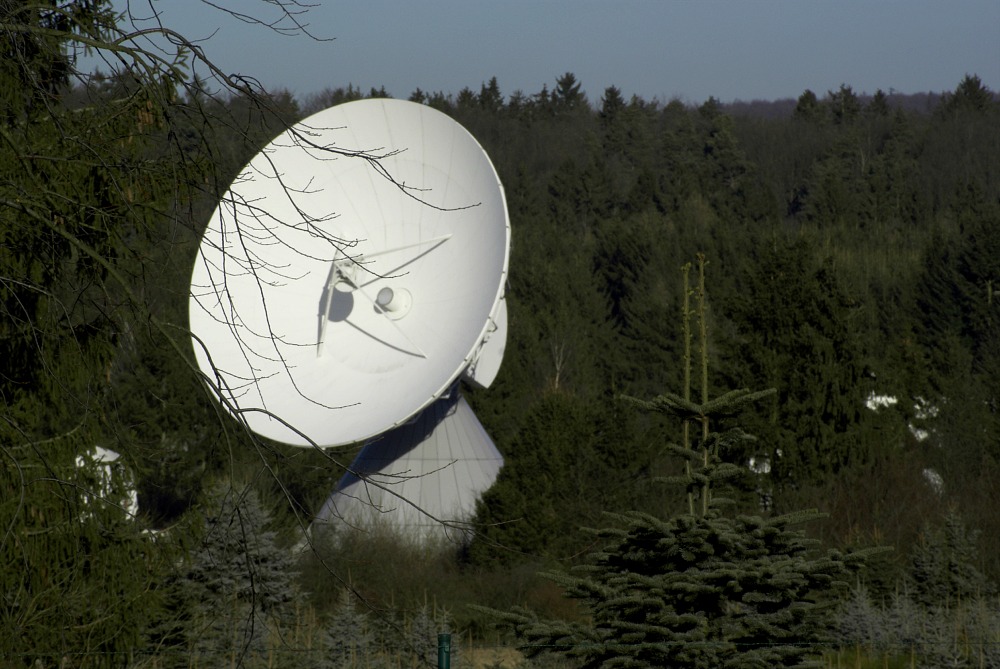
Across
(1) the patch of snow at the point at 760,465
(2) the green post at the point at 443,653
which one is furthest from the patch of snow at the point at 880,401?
(2) the green post at the point at 443,653

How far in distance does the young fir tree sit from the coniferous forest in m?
0.03

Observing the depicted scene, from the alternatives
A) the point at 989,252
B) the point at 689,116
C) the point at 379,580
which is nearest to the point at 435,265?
the point at 379,580

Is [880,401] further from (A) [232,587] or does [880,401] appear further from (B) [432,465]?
(A) [232,587]

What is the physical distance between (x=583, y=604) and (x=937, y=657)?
6.06m

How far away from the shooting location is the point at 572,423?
25859 mm

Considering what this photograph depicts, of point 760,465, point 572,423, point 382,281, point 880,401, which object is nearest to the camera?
point 382,281

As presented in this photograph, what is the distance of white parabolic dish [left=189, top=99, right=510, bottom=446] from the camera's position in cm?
1920

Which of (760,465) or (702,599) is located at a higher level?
(760,465)

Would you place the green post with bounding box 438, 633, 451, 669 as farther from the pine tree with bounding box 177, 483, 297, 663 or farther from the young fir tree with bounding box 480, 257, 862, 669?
the pine tree with bounding box 177, 483, 297, 663

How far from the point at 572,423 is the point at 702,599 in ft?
55.0

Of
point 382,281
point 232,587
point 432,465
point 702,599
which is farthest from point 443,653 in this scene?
point 432,465

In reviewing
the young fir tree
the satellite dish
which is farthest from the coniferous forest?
the satellite dish

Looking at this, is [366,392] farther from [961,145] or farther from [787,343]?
→ [961,145]

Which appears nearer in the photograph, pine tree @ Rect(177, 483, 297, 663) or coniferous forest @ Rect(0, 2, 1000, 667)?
coniferous forest @ Rect(0, 2, 1000, 667)
